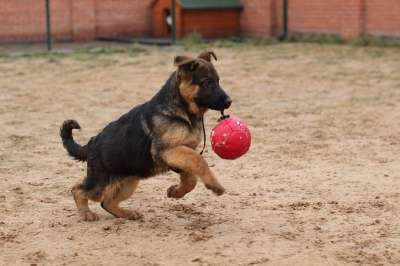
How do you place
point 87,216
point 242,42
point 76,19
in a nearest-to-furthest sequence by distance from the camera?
point 87,216, point 242,42, point 76,19

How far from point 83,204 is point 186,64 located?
1429 millimetres

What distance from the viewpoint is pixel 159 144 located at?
625 cm

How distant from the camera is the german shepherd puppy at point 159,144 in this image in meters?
6.15

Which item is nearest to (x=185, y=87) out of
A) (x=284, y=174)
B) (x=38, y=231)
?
(x=38, y=231)

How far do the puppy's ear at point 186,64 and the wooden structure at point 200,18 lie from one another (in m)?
18.1

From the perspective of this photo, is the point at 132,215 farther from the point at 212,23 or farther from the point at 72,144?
the point at 212,23

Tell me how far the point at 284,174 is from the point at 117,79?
27.4 feet

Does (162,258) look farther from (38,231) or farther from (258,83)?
(258,83)

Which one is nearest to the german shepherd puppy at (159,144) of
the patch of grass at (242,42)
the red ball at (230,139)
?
the red ball at (230,139)

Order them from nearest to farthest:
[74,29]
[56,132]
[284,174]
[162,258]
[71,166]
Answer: [162,258], [284,174], [71,166], [56,132], [74,29]

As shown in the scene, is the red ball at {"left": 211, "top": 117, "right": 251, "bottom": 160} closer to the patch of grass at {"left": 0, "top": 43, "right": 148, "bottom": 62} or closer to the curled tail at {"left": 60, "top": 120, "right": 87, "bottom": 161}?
the curled tail at {"left": 60, "top": 120, "right": 87, "bottom": 161}

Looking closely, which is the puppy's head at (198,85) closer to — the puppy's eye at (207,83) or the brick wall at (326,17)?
the puppy's eye at (207,83)

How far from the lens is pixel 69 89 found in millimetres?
15000

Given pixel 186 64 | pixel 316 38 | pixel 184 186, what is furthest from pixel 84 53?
pixel 186 64
